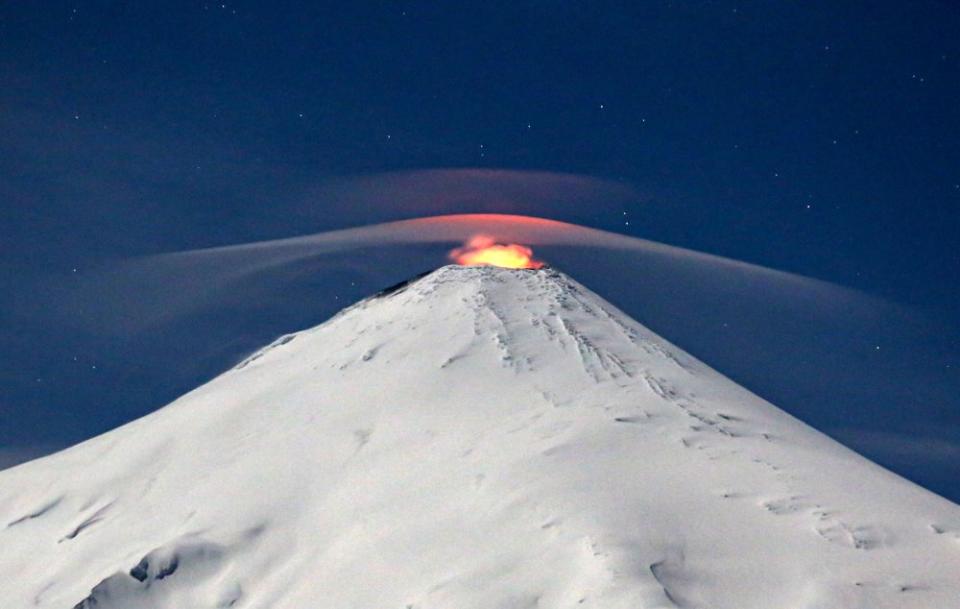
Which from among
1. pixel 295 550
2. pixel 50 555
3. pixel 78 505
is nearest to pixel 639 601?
pixel 295 550

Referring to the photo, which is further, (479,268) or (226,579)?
(479,268)

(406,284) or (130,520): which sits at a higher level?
(406,284)

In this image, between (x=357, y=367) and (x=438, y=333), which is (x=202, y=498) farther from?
(x=438, y=333)

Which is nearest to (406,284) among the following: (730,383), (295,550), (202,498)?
(730,383)

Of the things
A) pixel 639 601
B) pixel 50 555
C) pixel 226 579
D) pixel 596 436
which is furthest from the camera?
pixel 50 555

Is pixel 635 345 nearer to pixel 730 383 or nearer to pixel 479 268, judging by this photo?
pixel 730 383

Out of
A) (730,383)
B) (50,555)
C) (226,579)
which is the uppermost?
(730,383)

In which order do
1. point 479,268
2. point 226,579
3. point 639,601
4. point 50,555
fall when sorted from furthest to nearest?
point 479,268 → point 50,555 → point 226,579 → point 639,601
